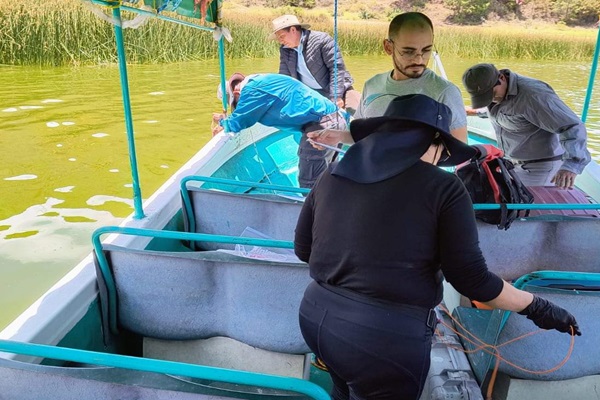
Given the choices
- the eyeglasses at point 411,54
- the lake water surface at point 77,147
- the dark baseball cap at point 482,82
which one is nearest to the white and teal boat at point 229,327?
the dark baseball cap at point 482,82

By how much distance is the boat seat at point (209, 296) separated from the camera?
6.73 ft

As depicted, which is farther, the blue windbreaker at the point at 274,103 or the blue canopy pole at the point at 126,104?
the blue windbreaker at the point at 274,103

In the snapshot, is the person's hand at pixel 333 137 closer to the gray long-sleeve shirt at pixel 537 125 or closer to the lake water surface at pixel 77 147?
the gray long-sleeve shirt at pixel 537 125

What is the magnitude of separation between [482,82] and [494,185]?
65 cm

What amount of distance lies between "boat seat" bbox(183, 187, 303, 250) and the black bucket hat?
5.10 feet

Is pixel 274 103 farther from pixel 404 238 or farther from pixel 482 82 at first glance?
pixel 404 238

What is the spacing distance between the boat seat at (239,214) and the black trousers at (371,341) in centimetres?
149

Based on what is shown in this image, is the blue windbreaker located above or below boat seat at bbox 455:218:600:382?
above

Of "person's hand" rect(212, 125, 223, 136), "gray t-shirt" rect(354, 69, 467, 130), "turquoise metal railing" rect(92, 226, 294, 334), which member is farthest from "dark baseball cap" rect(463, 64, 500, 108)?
"person's hand" rect(212, 125, 223, 136)

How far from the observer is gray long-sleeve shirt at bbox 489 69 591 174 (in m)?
2.92

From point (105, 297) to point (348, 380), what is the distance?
1.20 meters

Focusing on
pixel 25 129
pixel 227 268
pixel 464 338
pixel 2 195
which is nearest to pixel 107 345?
pixel 227 268

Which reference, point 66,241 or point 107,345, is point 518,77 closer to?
point 107,345

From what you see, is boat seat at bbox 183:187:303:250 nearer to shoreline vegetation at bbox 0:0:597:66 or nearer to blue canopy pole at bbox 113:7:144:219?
blue canopy pole at bbox 113:7:144:219
